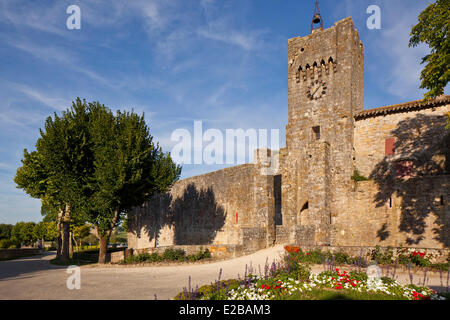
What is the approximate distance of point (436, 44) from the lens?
12789 millimetres

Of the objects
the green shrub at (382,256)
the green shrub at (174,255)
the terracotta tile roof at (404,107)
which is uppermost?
the terracotta tile roof at (404,107)

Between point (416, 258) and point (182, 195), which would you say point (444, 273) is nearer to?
point (416, 258)

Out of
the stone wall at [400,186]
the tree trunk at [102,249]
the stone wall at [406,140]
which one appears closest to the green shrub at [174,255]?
the tree trunk at [102,249]

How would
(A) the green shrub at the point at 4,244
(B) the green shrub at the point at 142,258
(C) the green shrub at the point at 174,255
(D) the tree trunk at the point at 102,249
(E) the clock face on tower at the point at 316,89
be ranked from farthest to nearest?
(A) the green shrub at the point at 4,244, (E) the clock face on tower at the point at 316,89, (D) the tree trunk at the point at 102,249, (B) the green shrub at the point at 142,258, (C) the green shrub at the point at 174,255

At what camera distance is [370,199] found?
20641 millimetres

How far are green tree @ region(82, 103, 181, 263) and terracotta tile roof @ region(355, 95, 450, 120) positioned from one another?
14176mm

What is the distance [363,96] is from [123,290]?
72.4ft

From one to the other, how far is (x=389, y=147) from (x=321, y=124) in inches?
190

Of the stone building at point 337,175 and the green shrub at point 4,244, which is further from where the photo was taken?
the green shrub at point 4,244

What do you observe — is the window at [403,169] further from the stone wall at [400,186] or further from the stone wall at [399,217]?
the stone wall at [399,217]

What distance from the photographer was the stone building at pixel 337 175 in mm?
18516

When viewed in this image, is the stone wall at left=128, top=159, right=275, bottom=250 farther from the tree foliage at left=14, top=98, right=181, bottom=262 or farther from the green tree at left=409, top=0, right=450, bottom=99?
the green tree at left=409, top=0, right=450, bottom=99

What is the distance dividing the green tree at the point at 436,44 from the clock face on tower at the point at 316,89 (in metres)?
10.2
